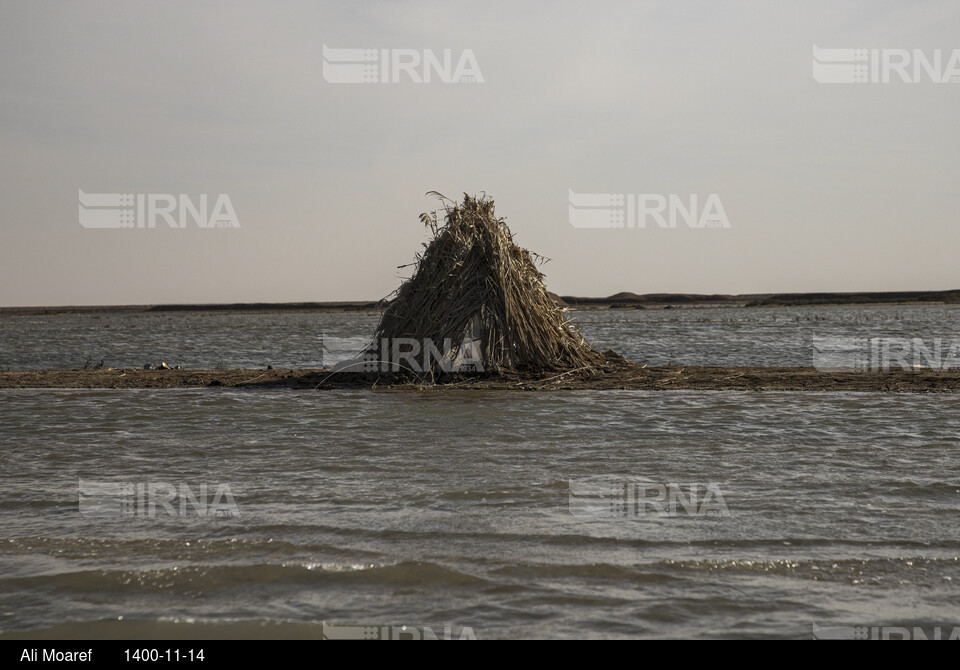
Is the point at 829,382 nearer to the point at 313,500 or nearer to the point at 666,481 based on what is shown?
the point at 666,481

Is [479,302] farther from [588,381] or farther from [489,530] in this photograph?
[489,530]

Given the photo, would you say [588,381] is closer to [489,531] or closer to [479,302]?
[479,302]

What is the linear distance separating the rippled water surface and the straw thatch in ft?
13.1

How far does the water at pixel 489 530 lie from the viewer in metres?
3.93

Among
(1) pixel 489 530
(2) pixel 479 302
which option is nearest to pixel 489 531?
(1) pixel 489 530

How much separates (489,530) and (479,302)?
8.27m

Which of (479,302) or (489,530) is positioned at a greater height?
(479,302)

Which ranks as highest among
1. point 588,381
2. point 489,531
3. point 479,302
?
point 479,302

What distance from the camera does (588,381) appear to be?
1339 cm

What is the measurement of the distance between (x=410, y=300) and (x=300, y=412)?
12.1 ft

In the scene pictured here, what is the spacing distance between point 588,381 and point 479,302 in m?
2.24

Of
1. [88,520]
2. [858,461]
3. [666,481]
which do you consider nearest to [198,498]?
[88,520]

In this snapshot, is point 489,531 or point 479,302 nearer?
point 489,531

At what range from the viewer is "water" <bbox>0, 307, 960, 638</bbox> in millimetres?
3926
